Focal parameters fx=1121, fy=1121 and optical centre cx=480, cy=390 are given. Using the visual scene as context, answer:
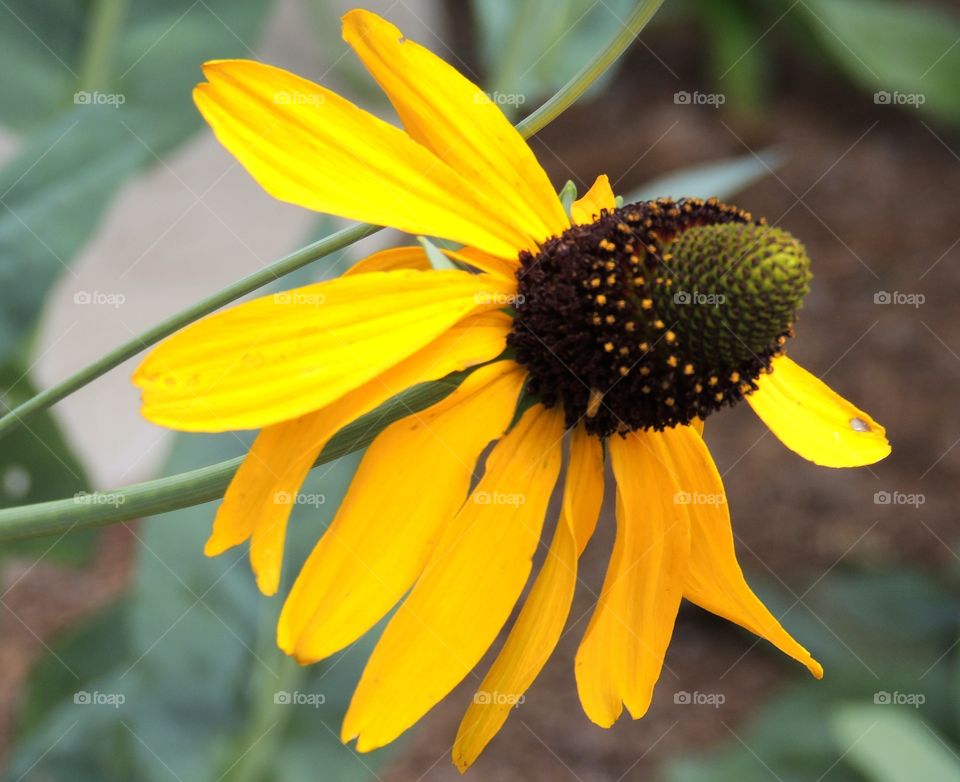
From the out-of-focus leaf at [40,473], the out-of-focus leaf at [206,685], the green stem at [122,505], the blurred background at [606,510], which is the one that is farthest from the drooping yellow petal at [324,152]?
the out-of-focus leaf at [40,473]

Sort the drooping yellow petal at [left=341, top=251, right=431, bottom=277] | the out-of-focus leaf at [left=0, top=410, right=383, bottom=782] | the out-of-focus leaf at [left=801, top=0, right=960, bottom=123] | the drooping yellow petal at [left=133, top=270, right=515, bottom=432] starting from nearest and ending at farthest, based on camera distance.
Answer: the drooping yellow petal at [left=133, top=270, right=515, bottom=432] → the drooping yellow petal at [left=341, top=251, right=431, bottom=277] → the out-of-focus leaf at [left=0, top=410, right=383, bottom=782] → the out-of-focus leaf at [left=801, top=0, right=960, bottom=123]

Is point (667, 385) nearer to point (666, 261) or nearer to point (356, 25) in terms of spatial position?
point (666, 261)

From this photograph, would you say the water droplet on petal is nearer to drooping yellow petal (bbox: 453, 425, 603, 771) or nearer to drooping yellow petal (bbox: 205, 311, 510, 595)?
drooping yellow petal (bbox: 453, 425, 603, 771)

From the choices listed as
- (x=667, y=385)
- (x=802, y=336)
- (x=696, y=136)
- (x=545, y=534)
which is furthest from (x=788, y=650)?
(x=696, y=136)

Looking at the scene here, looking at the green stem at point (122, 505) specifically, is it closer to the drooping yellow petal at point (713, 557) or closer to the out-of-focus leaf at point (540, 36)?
the drooping yellow petal at point (713, 557)

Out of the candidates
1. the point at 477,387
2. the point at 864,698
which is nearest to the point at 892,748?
the point at 864,698

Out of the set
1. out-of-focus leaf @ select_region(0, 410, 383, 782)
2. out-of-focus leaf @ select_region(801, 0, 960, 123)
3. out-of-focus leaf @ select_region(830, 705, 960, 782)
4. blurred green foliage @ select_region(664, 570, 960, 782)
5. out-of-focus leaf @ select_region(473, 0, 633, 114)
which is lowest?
blurred green foliage @ select_region(664, 570, 960, 782)

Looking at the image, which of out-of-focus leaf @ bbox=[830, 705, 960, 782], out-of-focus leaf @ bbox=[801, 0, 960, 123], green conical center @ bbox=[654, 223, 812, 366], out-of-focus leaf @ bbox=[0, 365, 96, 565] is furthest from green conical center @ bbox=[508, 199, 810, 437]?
out-of-focus leaf @ bbox=[801, 0, 960, 123]
